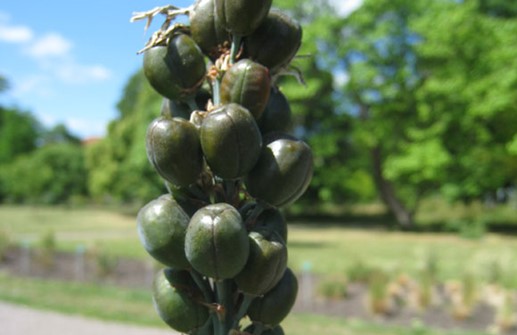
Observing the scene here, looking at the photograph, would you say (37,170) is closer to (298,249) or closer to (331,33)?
(331,33)

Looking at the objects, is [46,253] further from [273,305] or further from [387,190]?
[387,190]

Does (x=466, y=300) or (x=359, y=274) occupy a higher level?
(x=466, y=300)

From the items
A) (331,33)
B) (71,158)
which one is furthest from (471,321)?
(71,158)

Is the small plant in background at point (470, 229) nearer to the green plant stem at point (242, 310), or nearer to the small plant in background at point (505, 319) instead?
the small plant in background at point (505, 319)

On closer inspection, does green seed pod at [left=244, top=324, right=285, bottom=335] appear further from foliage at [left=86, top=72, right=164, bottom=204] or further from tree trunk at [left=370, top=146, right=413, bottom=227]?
foliage at [left=86, top=72, right=164, bottom=204]

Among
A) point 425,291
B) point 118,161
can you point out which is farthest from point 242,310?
point 118,161
